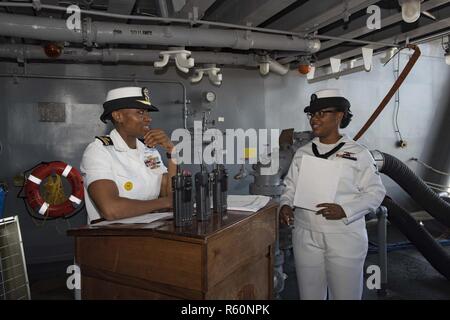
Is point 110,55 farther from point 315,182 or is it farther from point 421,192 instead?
point 421,192

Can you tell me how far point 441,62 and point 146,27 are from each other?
20.5ft

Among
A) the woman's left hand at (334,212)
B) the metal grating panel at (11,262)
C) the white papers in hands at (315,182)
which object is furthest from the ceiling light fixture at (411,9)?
the metal grating panel at (11,262)

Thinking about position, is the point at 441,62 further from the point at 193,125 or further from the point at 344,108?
the point at 344,108

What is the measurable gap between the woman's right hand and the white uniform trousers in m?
0.09

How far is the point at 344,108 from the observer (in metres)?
2.34

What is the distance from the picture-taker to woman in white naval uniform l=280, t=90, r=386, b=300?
7.20 feet

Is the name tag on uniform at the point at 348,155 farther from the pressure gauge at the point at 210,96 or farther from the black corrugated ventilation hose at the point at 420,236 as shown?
the pressure gauge at the point at 210,96

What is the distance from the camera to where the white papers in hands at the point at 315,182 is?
223 cm

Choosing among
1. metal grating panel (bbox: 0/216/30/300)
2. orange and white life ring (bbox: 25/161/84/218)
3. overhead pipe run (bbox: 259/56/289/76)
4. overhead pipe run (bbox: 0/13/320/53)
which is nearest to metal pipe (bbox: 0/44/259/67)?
overhead pipe run (bbox: 259/56/289/76)

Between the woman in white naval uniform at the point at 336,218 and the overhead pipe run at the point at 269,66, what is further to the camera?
the overhead pipe run at the point at 269,66

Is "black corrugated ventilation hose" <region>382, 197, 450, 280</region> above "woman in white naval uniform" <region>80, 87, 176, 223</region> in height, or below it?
below

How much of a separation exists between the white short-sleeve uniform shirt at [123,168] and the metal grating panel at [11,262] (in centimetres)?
115

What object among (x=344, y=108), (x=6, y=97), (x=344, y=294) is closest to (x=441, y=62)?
(x=344, y=108)

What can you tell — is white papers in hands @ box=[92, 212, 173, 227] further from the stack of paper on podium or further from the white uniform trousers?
the white uniform trousers
